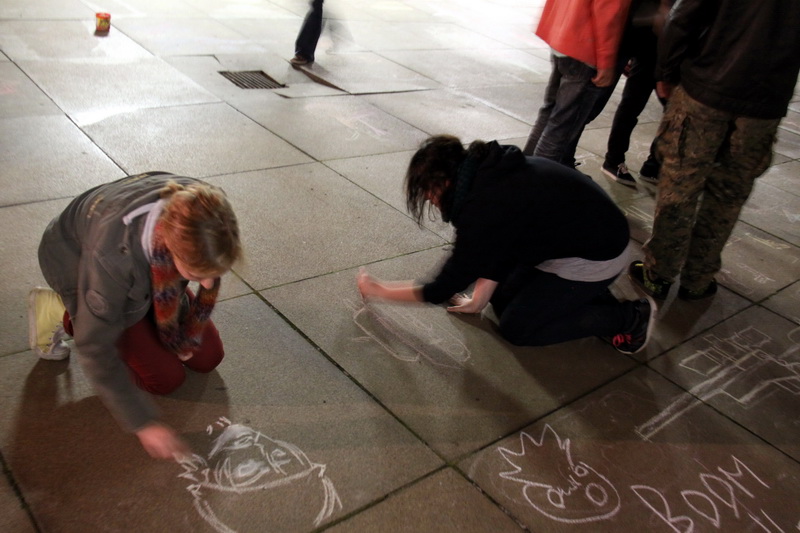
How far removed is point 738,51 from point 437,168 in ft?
5.46

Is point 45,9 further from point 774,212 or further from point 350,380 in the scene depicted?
point 774,212

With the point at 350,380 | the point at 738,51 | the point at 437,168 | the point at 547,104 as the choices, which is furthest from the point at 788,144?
the point at 350,380

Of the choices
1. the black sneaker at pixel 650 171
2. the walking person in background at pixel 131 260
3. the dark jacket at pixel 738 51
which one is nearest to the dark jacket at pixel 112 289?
the walking person in background at pixel 131 260

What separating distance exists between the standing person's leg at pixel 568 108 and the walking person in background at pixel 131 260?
2.70 metres

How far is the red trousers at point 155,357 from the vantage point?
2334 mm

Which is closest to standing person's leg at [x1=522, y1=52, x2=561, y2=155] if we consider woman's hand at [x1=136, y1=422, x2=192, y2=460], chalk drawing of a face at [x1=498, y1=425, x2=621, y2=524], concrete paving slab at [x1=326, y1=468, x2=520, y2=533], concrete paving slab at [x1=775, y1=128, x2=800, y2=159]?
chalk drawing of a face at [x1=498, y1=425, x2=621, y2=524]

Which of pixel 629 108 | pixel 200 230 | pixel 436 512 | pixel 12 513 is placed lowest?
pixel 12 513

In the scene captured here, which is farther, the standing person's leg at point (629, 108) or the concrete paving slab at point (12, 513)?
the standing person's leg at point (629, 108)

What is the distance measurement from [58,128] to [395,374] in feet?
10.3

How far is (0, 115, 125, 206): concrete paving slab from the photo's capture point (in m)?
3.62

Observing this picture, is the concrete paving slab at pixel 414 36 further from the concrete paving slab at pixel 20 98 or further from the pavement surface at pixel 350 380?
the concrete paving slab at pixel 20 98

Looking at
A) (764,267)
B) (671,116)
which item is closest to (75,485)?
(671,116)

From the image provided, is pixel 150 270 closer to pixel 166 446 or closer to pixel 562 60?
pixel 166 446

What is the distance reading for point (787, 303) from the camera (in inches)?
152
